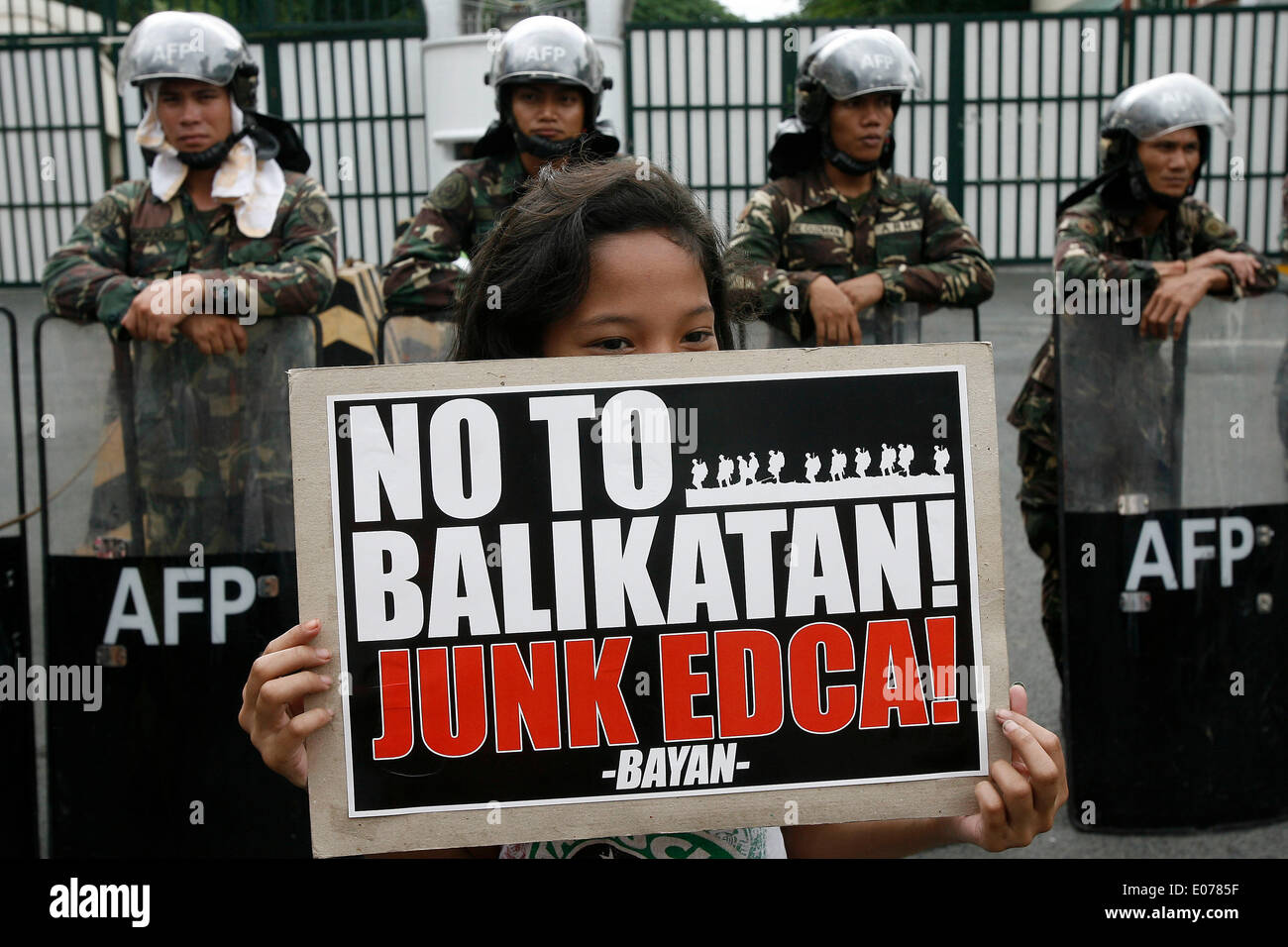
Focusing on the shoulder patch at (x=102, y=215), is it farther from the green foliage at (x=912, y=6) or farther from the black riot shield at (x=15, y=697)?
the green foliage at (x=912, y=6)

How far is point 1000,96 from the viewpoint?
12.8 m

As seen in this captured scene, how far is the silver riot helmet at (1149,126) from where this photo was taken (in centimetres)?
418

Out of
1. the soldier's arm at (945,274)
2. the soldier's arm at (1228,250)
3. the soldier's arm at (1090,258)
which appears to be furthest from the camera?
the soldier's arm at (945,274)

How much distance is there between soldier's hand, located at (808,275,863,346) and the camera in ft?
12.1

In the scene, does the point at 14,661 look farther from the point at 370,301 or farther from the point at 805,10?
the point at 805,10

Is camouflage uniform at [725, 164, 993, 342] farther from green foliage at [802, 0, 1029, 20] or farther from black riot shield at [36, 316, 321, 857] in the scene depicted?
green foliage at [802, 0, 1029, 20]

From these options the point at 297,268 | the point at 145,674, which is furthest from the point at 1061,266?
the point at 145,674

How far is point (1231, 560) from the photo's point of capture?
352cm

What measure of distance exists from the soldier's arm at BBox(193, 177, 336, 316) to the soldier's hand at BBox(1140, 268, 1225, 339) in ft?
7.80

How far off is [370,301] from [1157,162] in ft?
11.0

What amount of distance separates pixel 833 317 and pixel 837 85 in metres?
0.95

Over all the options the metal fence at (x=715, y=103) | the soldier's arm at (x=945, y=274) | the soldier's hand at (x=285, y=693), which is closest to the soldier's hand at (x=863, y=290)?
the soldier's arm at (x=945, y=274)

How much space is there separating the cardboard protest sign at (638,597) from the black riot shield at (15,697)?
2.05 meters
